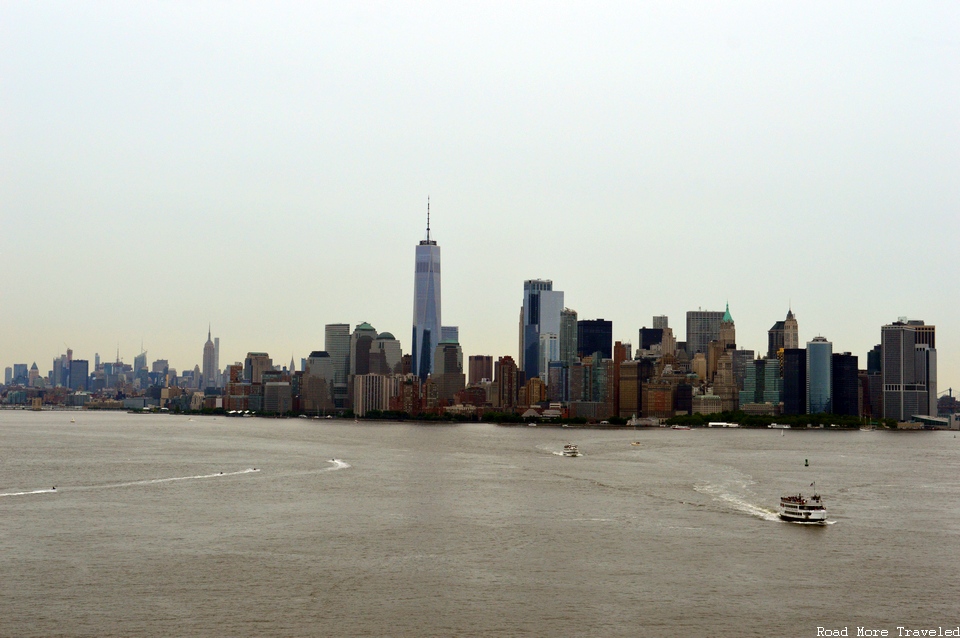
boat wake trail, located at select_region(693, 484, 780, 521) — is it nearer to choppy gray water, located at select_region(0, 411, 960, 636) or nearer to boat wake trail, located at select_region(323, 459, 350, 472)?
choppy gray water, located at select_region(0, 411, 960, 636)

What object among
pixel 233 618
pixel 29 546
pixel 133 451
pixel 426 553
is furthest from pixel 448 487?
pixel 133 451

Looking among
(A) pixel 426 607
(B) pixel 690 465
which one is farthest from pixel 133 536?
(B) pixel 690 465

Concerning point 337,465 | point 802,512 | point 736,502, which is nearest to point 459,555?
point 802,512

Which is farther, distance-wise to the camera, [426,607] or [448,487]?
[448,487]

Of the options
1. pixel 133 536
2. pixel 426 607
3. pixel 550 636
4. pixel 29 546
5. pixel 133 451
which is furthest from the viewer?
pixel 133 451

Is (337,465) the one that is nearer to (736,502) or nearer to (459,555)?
(736,502)

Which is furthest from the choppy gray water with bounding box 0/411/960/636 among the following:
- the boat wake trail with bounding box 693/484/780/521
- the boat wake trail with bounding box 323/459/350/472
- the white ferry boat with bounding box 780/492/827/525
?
the boat wake trail with bounding box 323/459/350/472

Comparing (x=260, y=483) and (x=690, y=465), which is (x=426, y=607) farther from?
(x=690, y=465)

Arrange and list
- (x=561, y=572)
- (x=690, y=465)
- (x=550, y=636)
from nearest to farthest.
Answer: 1. (x=550, y=636)
2. (x=561, y=572)
3. (x=690, y=465)
